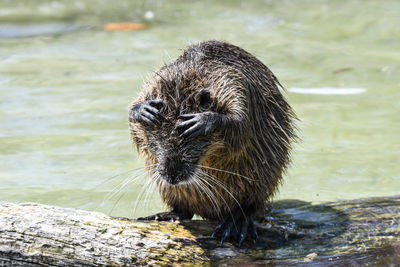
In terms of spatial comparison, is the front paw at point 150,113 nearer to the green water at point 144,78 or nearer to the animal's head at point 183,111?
the animal's head at point 183,111

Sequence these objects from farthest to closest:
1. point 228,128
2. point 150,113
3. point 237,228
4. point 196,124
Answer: point 237,228 < point 228,128 < point 150,113 < point 196,124

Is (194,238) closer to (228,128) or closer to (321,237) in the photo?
(228,128)

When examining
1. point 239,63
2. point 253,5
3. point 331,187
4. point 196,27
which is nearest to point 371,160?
point 331,187

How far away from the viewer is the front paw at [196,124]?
3553 millimetres

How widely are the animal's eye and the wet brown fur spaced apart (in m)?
0.03

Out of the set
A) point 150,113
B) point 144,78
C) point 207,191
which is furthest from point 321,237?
point 144,78

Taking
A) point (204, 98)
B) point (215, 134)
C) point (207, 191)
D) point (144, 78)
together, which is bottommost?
point (207, 191)

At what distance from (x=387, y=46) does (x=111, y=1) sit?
5518 millimetres

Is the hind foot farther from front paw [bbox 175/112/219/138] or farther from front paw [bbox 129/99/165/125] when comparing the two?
front paw [bbox 129/99/165/125]

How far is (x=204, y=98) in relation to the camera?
382 cm

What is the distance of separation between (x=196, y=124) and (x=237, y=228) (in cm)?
82

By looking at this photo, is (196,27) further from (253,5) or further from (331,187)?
(331,187)

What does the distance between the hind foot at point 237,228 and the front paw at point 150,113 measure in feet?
2.69

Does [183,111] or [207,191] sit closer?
[183,111]
